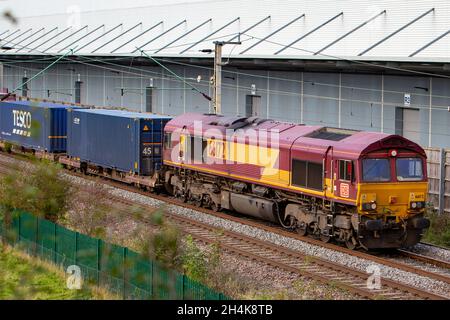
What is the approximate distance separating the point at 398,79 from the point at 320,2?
323 inches

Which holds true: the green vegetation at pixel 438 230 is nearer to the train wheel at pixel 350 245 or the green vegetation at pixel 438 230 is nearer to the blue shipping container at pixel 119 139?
the train wheel at pixel 350 245

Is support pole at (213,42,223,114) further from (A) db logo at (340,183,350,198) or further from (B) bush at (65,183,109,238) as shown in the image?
(A) db logo at (340,183,350,198)

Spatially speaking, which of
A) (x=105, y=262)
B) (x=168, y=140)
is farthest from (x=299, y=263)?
(x=168, y=140)

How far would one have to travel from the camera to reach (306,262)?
824 inches

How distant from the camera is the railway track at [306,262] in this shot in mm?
18141

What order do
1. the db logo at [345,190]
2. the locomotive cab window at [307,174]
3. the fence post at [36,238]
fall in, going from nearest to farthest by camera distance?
the fence post at [36,238], the db logo at [345,190], the locomotive cab window at [307,174]

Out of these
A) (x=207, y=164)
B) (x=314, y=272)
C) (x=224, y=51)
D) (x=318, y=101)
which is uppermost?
(x=224, y=51)

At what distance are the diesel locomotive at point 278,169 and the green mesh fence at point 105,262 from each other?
312 cm

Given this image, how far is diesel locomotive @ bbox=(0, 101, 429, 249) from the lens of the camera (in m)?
21.9

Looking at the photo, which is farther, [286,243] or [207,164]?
[207,164]

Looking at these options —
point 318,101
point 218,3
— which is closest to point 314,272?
point 318,101

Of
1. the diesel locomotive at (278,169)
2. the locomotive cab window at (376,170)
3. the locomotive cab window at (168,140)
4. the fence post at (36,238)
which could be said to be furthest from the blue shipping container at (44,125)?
the locomotive cab window at (376,170)
